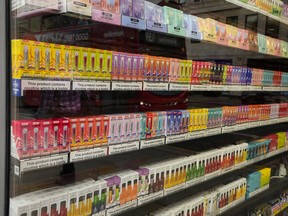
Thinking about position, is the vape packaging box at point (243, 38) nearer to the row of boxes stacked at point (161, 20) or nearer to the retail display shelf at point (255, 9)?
the row of boxes stacked at point (161, 20)

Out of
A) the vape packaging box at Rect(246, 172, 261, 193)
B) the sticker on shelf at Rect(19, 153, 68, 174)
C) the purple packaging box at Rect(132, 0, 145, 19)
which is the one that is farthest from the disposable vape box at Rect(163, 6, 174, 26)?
the vape packaging box at Rect(246, 172, 261, 193)

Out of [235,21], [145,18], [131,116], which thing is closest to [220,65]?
[235,21]

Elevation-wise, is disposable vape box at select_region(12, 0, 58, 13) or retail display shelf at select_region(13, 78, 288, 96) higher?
disposable vape box at select_region(12, 0, 58, 13)

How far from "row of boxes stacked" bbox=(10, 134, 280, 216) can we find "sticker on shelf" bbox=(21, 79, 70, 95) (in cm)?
54

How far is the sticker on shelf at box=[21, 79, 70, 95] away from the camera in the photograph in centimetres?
132

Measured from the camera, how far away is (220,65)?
8.30ft

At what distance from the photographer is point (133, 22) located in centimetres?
180

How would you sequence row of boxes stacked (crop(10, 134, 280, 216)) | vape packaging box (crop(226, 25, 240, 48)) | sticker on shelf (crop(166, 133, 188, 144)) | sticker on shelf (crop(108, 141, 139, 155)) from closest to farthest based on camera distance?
1. row of boxes stacked (crop(10, 134, 280, 216))
2. sticker on shelf (crop(108, 141, 139, 155))
3. sticker on shelf (crop(166, 133, 188, 144))
4. vape packaging box (crop(226, 25, 240, 48))

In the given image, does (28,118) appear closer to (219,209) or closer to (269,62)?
(219,209)

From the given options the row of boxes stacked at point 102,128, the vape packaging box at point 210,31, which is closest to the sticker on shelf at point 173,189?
the row of boxes stacked at point 102,128

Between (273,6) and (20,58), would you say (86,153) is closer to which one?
(20,58)

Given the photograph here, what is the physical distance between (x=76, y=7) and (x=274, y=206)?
3.25 meters

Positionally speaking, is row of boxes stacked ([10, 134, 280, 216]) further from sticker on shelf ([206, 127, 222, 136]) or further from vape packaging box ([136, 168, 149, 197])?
sticker on shelf ([206, 127, 222, 136])

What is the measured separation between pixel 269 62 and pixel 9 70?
122 inches
